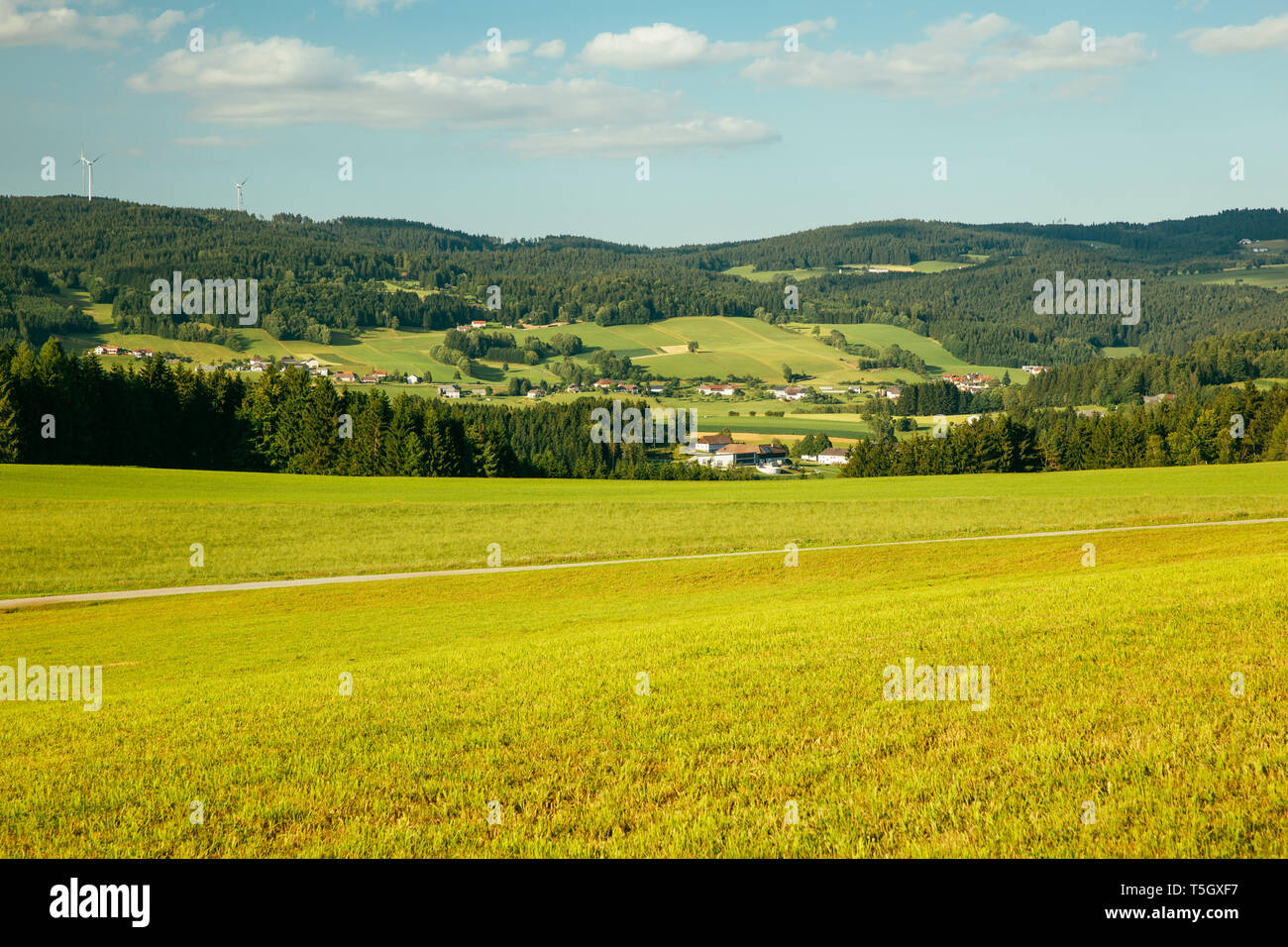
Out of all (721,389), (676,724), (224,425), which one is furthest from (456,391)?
(676,724)

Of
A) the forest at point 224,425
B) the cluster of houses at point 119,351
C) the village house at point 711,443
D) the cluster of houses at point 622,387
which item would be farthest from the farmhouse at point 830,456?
the cluster of houses at point 119,351

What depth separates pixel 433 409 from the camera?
89.2 m

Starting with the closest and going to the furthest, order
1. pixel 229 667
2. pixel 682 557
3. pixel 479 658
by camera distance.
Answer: pixel 479 658
pixel 229 667
pixel 682 557

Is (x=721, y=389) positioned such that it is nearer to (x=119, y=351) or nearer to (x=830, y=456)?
(x=830, y=456)

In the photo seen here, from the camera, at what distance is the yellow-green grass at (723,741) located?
7328 mm

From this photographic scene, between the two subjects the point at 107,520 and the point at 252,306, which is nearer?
the point at 107,520

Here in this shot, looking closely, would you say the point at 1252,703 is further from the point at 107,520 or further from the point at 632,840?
the point at 107,520

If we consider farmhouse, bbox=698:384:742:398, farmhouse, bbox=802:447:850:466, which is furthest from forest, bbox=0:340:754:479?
farmhouse, bbox=698:384:742:398

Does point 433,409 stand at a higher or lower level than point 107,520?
higher

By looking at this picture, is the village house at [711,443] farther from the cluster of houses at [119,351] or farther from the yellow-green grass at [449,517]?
the cluster of houses at [119,351]

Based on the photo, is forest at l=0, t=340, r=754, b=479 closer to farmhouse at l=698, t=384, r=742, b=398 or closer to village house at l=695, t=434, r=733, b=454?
village house at l=695, t=434, r=733, b=454

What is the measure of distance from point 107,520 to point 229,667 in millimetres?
29547
